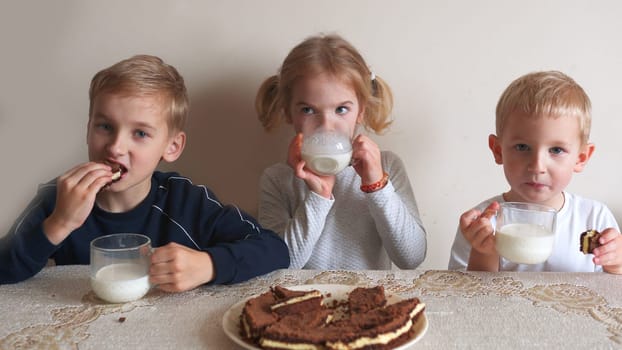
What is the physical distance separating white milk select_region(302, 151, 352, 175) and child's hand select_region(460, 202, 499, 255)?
0.30 metres

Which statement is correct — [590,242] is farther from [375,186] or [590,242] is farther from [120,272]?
[120,272]

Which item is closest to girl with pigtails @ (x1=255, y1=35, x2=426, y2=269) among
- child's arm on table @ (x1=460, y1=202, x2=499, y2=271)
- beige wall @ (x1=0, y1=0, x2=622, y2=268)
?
beige wall @ (x1=0, y1=0, x2=622, y2=268)

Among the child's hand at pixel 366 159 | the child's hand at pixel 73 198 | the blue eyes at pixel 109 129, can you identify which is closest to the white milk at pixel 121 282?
the child's hand at pixel 73 198

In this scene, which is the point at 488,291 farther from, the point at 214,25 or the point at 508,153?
the point at 214,25

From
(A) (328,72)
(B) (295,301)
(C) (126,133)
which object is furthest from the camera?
(A) (328,72)

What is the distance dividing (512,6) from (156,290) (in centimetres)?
126

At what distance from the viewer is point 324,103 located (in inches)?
56.1

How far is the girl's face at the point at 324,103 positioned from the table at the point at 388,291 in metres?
0.44

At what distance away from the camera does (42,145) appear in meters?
1.58

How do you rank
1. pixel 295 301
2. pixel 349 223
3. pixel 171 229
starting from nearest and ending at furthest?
pixel 295 301, pixel 171 229, pixel 349 223

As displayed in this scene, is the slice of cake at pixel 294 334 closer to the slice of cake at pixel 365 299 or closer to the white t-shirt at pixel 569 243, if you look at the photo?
the slice of cake at pixel 365 299

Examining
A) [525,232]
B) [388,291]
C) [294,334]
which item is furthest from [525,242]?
[294,334]

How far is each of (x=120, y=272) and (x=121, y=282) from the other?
0.09 feet

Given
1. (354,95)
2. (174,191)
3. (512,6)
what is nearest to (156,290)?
(174,191)
